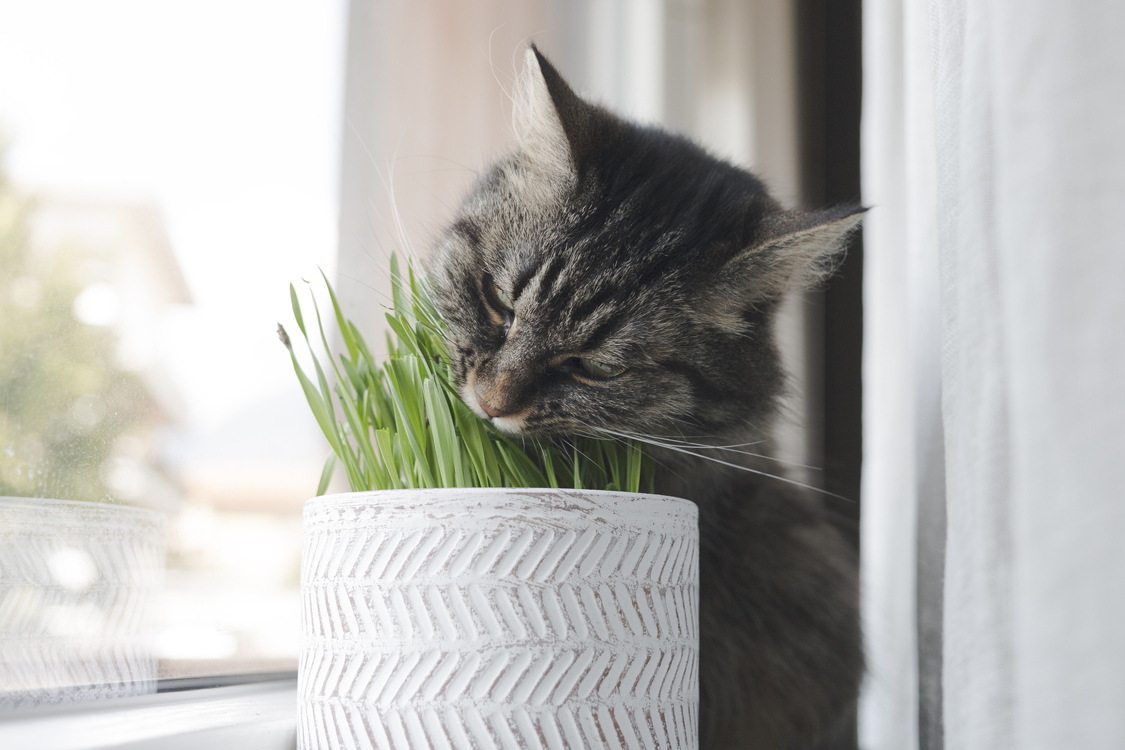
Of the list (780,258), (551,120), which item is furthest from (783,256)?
(551,120)

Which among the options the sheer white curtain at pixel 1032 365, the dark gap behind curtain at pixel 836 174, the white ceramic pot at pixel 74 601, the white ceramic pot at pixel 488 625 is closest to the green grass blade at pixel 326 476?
the white ceramic pot at pixel 488 625

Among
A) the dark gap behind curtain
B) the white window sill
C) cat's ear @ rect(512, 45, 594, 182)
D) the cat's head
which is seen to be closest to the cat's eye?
the cat's head

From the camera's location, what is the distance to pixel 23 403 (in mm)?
706

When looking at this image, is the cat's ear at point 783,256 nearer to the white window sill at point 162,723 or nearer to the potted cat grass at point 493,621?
the potted cat grass at point 493,621

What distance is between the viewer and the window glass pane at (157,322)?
2.32ft

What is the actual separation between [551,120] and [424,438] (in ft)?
1.25

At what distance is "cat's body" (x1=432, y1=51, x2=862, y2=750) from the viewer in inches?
29.7

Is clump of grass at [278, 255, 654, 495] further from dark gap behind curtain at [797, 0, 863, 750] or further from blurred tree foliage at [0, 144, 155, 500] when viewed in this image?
dark gap behind curtain at [797, 0, 863, 750]

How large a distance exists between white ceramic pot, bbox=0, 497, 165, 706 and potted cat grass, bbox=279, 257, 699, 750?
0.26 metres

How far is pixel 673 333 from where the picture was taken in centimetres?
77

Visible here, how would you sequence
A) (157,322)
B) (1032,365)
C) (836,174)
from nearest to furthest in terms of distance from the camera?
(1032,365) → (157,322) → (836,174)

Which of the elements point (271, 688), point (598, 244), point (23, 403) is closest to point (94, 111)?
point (23, 403)

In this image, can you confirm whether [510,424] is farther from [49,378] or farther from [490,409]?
[49,378]

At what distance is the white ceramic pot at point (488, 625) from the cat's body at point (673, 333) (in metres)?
0.16
